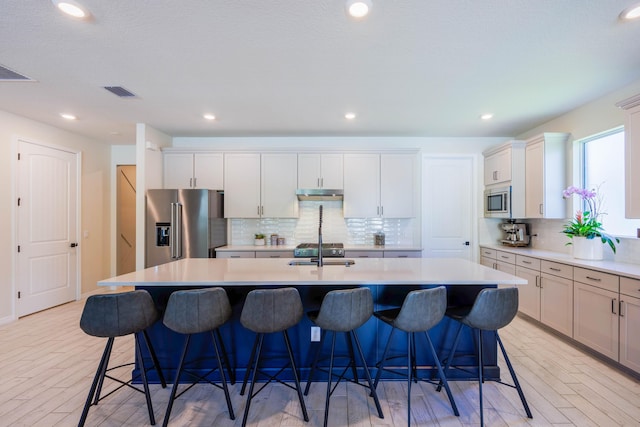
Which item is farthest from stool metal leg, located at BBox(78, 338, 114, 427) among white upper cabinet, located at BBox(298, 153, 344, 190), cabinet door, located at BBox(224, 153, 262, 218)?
white upper cabinet, located at BBox(298, 153, 344, 190)

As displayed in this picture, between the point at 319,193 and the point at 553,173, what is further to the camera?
the point at 319,193

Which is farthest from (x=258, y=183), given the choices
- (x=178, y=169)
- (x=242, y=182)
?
(x=178, y=169)

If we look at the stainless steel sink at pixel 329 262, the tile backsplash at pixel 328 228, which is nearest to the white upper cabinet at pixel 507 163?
the tile backsplash at pixel 328 228

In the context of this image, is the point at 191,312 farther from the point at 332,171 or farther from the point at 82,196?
the point at 82,196

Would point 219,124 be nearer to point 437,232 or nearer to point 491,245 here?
point 437,232

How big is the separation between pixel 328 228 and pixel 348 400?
113 inches

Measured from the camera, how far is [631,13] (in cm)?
184

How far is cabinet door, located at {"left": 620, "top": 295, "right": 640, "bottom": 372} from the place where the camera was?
2316 millimetres

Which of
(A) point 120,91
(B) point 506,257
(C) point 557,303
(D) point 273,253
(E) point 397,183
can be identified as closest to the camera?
Answer: (A) point 120,91

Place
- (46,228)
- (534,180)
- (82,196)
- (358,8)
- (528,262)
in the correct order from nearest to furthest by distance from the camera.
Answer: (358,8)
(528,262)
(534,180)
(46,228)
(82,196)

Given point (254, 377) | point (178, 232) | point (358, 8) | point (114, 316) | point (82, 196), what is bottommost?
point (254, 377)

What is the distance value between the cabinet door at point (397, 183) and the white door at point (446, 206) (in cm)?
41

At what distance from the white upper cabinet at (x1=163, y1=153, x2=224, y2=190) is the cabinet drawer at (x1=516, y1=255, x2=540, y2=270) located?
4.18m

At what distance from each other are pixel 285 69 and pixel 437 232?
350 centimetres
